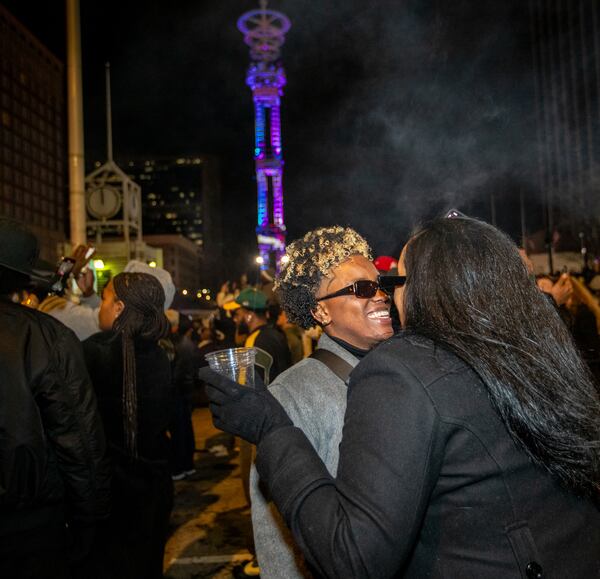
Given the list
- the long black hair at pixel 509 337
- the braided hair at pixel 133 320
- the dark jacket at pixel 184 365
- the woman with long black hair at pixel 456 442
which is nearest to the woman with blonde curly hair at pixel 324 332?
the woman with long black hair at pixel 456 442

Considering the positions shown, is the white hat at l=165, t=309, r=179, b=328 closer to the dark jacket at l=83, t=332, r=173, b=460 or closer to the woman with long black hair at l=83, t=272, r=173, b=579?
the woman with long black hair at l=83, t=272, r=173, b=579

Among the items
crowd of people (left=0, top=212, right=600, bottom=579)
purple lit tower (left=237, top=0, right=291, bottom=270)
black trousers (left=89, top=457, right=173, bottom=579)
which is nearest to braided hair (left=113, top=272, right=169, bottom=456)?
black trousers (left=89, top=457, right=173, bottom=579)

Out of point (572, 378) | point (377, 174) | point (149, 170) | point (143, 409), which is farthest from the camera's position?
point (149, 170)

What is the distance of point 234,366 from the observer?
5.00 feet

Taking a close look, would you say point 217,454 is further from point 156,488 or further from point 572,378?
point 572,378

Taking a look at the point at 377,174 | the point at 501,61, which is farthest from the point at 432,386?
the point at 377,174

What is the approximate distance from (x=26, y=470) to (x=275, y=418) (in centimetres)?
135

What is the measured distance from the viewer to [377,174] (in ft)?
62.8

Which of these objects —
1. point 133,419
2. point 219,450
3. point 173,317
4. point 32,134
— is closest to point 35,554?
point 133,419

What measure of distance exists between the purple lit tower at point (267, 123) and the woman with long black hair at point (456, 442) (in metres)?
70.5

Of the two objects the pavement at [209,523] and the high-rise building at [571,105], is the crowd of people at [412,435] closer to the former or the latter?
the pavement at [209,523]

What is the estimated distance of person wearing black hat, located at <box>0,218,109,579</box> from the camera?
6.82 feet

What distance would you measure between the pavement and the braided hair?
199 centimetres

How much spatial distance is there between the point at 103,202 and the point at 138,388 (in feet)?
38.4
